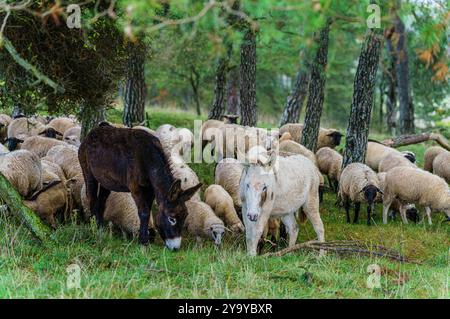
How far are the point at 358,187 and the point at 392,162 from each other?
2974 mm

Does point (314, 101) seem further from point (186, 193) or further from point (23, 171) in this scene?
point (23, 171)

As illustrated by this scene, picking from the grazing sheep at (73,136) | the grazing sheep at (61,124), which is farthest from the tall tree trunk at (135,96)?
the grazing sheep at (61,124)

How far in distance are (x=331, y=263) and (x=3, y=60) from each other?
20.6 ft

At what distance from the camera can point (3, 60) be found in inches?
416

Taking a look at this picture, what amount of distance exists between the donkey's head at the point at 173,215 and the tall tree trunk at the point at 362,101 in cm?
597

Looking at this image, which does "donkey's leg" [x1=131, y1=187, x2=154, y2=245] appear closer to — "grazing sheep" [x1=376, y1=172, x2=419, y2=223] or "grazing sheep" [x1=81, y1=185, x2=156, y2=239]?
"grazing sheep" [x1=81, y1=185, x2=156, y2=239]

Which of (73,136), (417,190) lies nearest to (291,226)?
(417,190)

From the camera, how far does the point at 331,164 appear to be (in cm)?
1628

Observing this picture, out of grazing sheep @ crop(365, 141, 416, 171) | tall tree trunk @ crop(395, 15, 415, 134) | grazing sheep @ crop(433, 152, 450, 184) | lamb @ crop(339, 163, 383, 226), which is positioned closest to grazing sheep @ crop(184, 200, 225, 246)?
lamb @ crop(339, 163, 383, 226)

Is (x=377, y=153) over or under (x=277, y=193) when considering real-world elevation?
under

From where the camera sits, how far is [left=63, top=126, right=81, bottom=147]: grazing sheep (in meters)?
16.7

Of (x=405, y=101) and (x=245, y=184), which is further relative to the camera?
(x=405, y=101)

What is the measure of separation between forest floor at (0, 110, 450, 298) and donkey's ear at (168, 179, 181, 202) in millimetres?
830
